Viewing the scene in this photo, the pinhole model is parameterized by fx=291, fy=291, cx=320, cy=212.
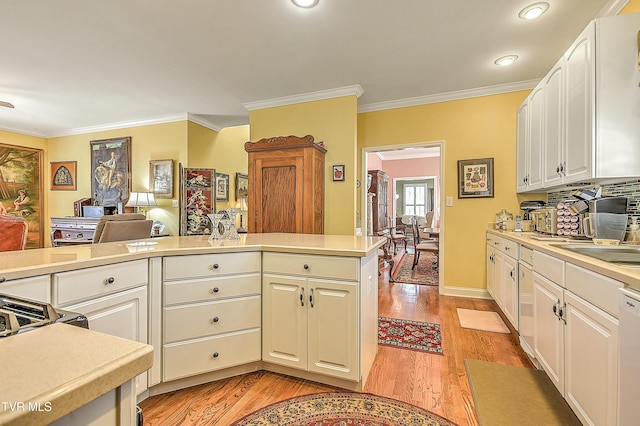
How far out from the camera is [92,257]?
140 centimetres

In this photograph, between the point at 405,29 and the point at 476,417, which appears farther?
the point at 405,29

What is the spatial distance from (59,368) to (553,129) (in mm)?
3141

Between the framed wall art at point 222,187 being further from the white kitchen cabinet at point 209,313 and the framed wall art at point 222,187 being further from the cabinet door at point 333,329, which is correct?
the cabinet door at point 333,329

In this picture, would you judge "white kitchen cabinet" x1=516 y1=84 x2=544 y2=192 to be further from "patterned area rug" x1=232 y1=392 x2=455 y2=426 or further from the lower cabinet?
"patterned area rug" x1=232 y1=392 x2=455 y2=426

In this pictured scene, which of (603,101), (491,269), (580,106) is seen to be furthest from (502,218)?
(603,101)

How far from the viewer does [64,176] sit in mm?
5672

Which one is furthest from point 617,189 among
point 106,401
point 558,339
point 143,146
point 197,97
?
point 143,146

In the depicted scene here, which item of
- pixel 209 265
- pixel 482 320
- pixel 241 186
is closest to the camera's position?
pixel 209 265

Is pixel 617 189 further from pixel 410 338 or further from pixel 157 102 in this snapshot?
pixel 157 102

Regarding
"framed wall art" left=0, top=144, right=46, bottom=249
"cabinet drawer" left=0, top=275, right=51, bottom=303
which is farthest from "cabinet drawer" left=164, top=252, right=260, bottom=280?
"framed wall art" left=0, top=144, right=46, bottom=249

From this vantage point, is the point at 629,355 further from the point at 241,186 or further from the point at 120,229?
the point at 241,186

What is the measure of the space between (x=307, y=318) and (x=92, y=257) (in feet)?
3.87

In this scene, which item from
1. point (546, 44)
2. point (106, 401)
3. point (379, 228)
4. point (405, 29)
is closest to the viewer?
point (106, 401)

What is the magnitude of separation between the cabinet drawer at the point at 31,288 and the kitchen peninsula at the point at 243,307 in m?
0.26
